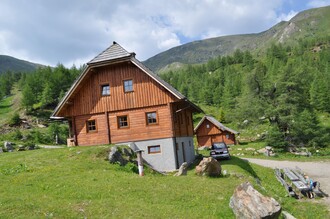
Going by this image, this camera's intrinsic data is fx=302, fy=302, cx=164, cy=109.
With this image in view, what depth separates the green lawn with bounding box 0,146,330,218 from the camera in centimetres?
1184

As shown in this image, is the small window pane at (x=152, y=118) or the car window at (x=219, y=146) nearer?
the small window pane at (x=152, y=118)

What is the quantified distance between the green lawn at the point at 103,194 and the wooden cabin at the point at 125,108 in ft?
20.7

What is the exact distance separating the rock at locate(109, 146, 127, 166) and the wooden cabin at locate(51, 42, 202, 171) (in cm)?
426

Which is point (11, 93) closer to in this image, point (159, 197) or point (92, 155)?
point (92, 155)

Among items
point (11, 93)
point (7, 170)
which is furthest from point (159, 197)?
point (11, 93)

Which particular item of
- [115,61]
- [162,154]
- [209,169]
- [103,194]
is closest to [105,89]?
[115,61]

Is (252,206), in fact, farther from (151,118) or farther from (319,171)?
(319,171)

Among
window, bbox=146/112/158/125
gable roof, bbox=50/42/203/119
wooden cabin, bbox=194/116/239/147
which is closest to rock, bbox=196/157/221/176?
gable roof, bbox=50/42/203/119

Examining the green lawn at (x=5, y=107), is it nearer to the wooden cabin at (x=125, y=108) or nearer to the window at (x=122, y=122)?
the wooden cabin at (x=125, y=108)

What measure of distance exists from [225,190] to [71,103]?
18.4m

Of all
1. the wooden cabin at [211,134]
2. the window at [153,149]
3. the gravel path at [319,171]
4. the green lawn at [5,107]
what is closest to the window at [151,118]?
the window at [153,149]

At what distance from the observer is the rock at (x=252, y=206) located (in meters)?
11.6

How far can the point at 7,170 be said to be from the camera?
63.1ft

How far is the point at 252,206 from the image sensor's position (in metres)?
11.9
